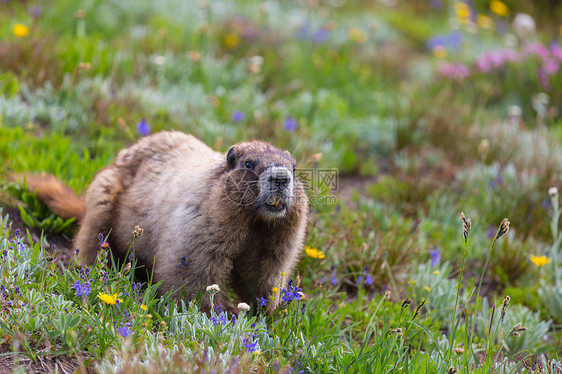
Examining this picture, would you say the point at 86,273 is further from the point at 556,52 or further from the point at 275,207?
the point at 556,52

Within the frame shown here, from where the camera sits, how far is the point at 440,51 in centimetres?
1102

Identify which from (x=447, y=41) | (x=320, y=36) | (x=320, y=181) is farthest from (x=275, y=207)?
(x=447, y=41)

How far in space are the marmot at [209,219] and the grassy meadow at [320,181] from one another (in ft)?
0.56

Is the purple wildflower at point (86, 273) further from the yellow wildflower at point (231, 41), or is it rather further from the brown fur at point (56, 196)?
the yellow wildflower at point (231, 41)

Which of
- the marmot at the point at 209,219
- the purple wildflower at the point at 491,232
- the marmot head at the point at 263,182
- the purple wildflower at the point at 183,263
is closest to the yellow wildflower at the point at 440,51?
the purple wildflower at the point at 491,232

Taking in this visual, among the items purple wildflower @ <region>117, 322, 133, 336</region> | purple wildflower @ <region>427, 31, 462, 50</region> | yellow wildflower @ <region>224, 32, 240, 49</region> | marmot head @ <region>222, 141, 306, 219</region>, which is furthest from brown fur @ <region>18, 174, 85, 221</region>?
purple wildflower @ <region>427, 31, 462, 50</region>

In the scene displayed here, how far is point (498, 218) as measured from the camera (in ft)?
20.5

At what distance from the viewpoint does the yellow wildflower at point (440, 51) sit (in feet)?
35.2

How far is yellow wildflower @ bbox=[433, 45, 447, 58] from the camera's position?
10.7m

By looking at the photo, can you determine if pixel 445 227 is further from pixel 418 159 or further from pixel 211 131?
pixel 211 131

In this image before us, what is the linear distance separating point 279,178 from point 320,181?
183 centimetres

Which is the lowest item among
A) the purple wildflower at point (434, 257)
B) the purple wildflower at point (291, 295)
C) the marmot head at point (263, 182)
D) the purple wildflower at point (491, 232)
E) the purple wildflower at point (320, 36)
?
the purple wildflower at point (491, 232)

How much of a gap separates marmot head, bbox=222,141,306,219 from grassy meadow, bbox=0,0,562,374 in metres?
0.56

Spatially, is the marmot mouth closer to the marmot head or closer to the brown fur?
the marmot head
